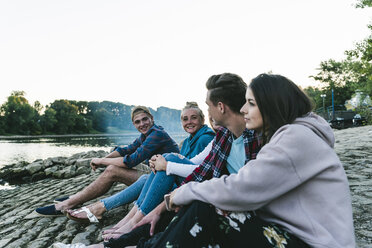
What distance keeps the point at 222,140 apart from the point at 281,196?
90 cm

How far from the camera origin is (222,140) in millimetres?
2309

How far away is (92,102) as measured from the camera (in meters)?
107

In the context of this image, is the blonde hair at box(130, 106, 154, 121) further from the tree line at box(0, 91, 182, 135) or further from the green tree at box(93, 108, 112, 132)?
the green tree at box(93, 108, 112, 132)

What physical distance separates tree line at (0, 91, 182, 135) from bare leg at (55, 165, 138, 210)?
62.4 meters

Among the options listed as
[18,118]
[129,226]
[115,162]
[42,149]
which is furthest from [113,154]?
[18,118]

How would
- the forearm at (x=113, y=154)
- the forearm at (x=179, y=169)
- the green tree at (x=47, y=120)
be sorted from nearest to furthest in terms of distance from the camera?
the forearm at (x=179, y=169), the forearm at (x=113, y=154), the green tree at (x=47, y=120)

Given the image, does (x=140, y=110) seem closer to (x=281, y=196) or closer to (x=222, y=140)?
(x=222, y=140)

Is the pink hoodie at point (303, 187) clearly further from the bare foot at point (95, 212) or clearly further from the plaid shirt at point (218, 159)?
the bare foot at point (95, 212)

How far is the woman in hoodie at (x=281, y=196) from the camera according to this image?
4.46 ft

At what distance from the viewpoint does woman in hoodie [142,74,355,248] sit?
4.46 feet

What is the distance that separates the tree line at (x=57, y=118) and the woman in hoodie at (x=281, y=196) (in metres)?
65.1

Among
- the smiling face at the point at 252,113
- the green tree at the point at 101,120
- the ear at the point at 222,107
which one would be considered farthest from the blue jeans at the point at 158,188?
the green tree at the point at 101,120

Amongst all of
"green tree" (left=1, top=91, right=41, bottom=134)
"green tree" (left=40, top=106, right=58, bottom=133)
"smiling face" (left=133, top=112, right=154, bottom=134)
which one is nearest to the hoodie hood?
"smiling face" (left=133, top=112, right=154, bottom=134)

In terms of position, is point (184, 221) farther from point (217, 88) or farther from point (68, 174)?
point (68, 174)
